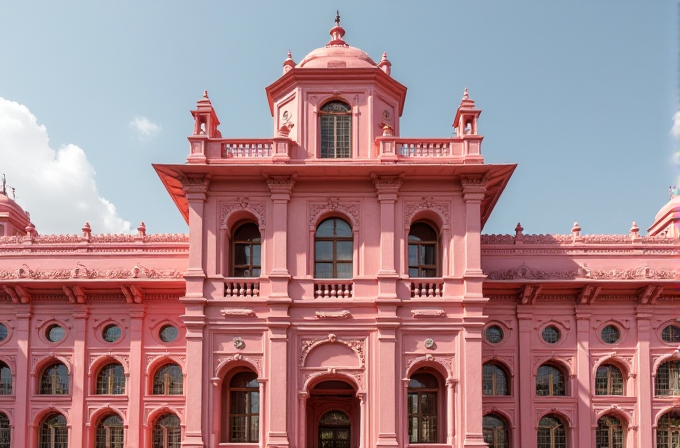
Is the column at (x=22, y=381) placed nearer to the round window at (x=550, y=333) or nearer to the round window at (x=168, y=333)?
the round window at (x=168, y=333)

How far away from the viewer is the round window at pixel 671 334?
24547 millimetres

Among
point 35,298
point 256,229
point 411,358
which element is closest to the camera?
point 411,358

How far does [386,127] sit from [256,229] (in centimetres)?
498

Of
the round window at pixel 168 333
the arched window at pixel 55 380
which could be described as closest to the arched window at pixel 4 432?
the arched window at pixel 55 380

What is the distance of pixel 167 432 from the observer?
79.9 ft

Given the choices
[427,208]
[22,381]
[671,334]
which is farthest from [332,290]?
[671,334]

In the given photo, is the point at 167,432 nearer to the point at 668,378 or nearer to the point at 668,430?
the point at 668,430

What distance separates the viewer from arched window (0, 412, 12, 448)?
79.5ft

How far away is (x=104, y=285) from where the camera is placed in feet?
79.3

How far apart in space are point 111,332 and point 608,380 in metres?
16.0

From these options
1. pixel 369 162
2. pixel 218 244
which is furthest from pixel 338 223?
pixel 218 244

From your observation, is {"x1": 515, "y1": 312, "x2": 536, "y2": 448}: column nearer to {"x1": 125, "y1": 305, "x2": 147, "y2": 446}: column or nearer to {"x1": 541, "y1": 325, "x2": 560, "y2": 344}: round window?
{"x1": 541, "y1": 325, "x2": 560, "y2": 344}: round window

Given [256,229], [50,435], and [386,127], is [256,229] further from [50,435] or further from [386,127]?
[50,435]

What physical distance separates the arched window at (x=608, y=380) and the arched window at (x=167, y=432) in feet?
43.7
